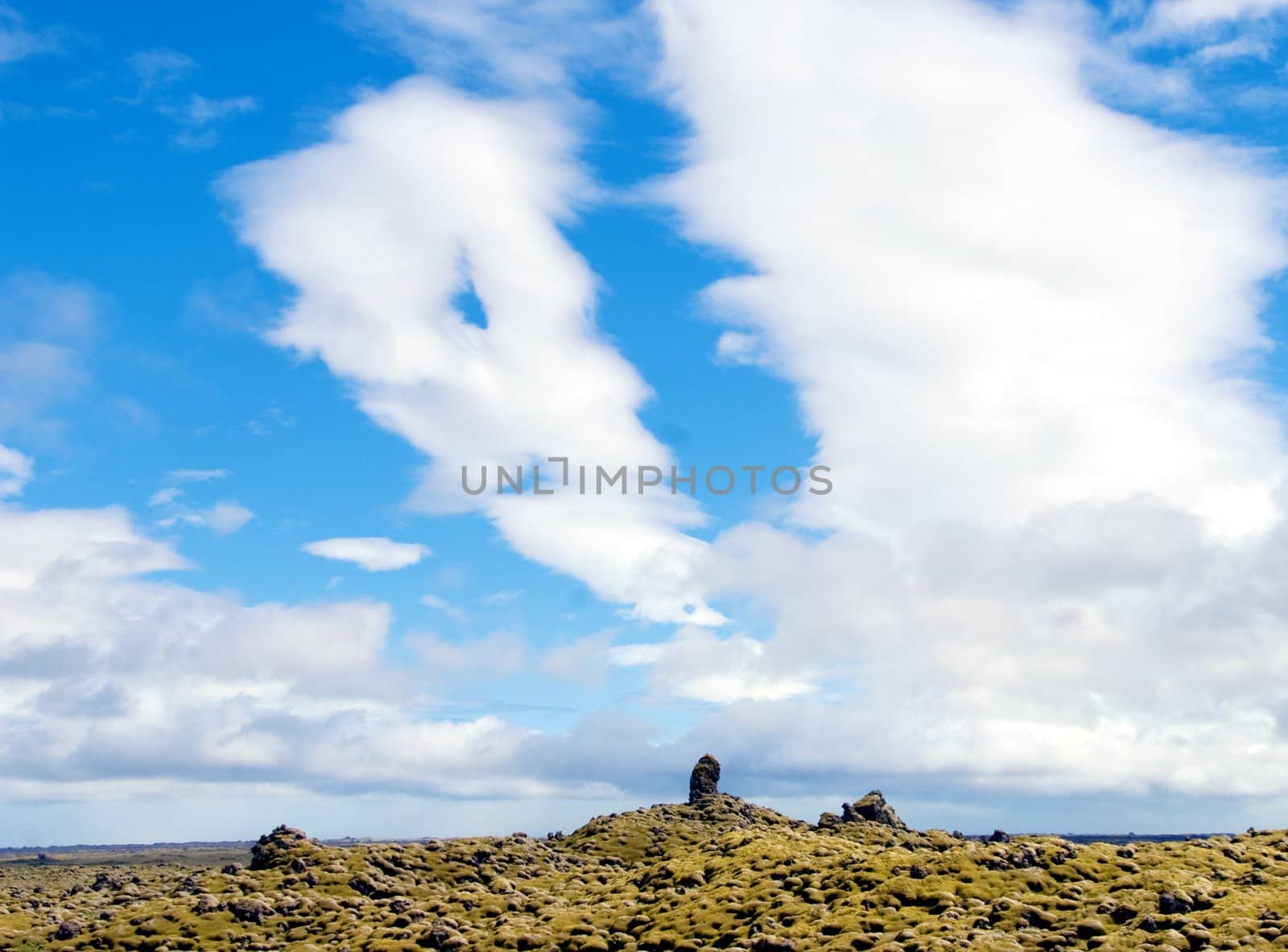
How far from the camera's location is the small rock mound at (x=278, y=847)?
170 metres

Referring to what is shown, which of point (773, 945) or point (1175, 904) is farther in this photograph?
point (773, 945)

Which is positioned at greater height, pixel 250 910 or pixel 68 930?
pixel 250 910

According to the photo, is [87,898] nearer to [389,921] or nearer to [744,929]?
[389,921]

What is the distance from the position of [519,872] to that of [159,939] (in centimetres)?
6078

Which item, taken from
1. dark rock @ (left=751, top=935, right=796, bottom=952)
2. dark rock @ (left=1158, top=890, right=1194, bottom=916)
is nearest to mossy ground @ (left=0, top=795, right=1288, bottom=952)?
dark rock @ (left=1158, top=890, right=1194, bottom=916)

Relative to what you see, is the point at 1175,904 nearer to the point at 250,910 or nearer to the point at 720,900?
the point at 720,900

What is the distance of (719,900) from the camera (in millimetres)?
124812

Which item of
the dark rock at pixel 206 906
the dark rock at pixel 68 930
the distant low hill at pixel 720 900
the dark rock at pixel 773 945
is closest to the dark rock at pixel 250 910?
the distant low hill at pixel 720 900

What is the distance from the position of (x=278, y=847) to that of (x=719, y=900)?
87.0m

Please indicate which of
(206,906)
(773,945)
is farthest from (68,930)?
(773,945)

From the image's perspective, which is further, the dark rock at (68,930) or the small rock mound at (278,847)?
the small rock mound at (278,847)

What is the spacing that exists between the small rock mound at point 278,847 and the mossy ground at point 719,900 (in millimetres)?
398

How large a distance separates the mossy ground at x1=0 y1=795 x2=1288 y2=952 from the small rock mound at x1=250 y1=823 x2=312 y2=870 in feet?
1.31

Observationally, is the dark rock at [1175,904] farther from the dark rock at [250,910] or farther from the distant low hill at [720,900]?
the dark rock at [250,910]
